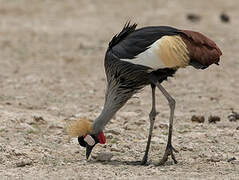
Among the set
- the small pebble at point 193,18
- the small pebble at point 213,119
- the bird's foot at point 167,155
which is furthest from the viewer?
the small pebble at point 193,18

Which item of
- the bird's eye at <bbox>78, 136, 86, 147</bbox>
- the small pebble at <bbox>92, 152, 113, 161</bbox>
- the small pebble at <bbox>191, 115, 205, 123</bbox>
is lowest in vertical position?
the small pebble at <bbox>92, 152, 113, 161</bbox>

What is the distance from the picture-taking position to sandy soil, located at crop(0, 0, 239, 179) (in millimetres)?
7762

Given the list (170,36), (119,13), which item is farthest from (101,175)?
(119,13)

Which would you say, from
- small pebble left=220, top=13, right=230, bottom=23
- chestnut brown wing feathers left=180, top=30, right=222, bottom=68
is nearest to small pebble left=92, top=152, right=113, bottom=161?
chestnut brown wing feathers left=180, top=30, right=222, bottom=68

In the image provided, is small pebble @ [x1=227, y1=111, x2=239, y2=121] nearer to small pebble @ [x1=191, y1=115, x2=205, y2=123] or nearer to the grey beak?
small pebble @ [x1=191, y1=115, x2=205, y2=123]

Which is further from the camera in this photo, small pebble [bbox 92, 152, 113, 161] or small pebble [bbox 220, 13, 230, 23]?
small pebble [bbox 220, 13, 230, 23]

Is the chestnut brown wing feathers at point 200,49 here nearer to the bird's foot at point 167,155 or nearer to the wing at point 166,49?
the wing at point 166,49

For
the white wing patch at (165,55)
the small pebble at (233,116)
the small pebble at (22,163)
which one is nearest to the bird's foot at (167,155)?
the white wing patch at (165,55)

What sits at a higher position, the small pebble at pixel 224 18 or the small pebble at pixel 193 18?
the small pebble at pixel 224 18

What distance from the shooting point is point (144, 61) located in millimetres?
7555

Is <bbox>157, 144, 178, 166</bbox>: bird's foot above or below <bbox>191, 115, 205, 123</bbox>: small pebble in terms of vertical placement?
below

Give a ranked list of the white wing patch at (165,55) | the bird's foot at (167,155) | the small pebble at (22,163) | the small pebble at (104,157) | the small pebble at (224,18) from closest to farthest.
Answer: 1. the white wing patch at (165,55)
2. the small pebble at (22,163)
3. the bird's foot at (167,155)
4. the small pebble at (104,157)
5. the small pebble at (224,18)

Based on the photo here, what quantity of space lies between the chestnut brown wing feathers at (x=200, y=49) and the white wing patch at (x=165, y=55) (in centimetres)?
8

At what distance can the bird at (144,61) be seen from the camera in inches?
297
